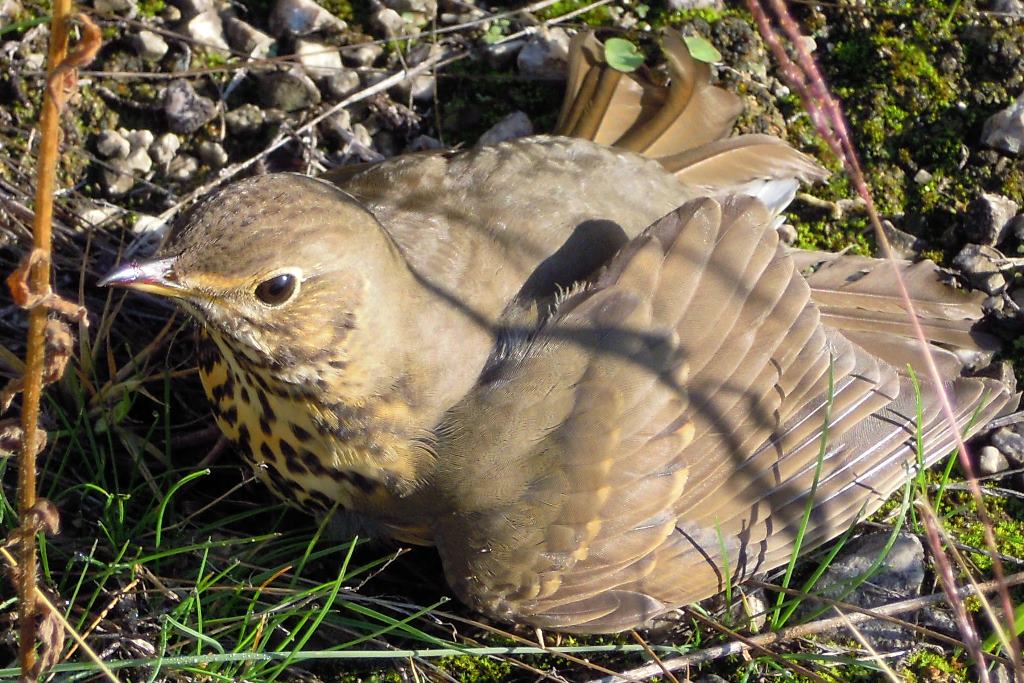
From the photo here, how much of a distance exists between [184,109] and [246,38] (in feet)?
1.24

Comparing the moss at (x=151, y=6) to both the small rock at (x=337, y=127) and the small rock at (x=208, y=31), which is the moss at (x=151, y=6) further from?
the small rock at (x=337, y=127)

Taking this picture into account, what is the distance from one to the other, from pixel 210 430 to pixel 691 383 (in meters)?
1.48

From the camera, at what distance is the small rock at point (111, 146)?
421 cm

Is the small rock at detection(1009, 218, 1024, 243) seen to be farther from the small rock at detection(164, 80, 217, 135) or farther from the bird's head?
the small rock at detection(164, 80, 217, 135)

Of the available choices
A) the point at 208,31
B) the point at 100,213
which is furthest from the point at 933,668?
the point at 208,31

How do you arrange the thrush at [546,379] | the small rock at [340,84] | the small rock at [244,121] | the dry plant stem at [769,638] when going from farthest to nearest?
1. the small rock at [340,84]
2. the small rock at [244,121]
3. the dry plant stem at [769,638]
4. the thrush at [546,379]

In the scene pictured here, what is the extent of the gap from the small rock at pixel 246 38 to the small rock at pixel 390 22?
0.42 m

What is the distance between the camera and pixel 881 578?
12.0 ft

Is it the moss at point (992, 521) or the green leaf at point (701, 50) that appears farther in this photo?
the green leaf at point (701, 50)

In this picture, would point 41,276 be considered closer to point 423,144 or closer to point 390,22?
point 423,144

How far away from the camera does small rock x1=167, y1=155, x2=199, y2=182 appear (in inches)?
169

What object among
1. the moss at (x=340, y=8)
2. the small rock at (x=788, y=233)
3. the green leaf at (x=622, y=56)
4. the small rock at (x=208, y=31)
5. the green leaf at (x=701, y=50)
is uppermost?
the green leaf at (x=701, y=50)

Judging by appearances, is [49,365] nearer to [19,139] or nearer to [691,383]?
[691,383]

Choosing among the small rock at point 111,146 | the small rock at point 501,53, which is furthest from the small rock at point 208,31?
the small rock at point 501,53
